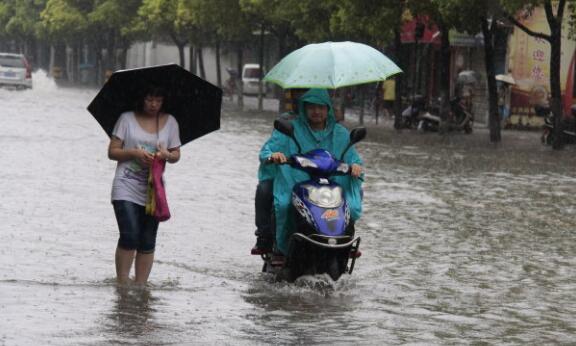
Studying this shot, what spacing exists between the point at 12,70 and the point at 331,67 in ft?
168

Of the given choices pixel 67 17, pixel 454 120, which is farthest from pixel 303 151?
pixel 67 17

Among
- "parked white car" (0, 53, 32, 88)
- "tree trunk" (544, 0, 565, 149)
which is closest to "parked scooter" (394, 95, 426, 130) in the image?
"tree trunk" (544, 0, 565, 149)

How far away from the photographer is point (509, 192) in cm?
1948

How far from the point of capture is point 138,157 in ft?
31.3

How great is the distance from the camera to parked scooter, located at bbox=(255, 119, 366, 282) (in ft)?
32.9

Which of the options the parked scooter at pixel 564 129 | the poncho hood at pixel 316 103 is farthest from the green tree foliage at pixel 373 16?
the poncho hood at pixel 316 103

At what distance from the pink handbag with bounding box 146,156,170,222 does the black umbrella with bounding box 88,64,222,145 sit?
1.47ft

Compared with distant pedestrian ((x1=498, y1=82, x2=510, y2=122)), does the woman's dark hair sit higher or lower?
higher

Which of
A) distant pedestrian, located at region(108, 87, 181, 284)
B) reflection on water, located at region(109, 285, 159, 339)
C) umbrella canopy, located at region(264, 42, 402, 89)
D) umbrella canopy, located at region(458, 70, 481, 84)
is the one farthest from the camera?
umbrella canopy, located at region(458, 70, 481, 84)

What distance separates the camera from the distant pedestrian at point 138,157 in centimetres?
961

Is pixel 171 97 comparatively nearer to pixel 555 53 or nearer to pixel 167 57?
pixel 555 53

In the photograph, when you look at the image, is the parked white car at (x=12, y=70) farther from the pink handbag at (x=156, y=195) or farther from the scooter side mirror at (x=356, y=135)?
the pink handbag at (x=156, y=195)

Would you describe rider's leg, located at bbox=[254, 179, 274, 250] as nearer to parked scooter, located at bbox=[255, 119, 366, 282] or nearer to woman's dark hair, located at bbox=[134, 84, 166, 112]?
parked scooter, located at bbox=[255, 119, 366, 282]

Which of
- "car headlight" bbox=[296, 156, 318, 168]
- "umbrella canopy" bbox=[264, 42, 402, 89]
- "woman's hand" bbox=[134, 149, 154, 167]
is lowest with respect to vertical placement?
"car headlight" bbox=[296, 156, 318, 168]
